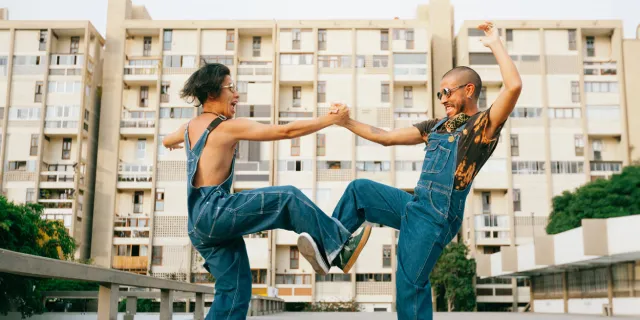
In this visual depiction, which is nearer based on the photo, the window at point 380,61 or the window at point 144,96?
the window at point 380,61

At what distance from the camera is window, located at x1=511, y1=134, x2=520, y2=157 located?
48875 mm

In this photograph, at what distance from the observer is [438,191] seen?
450 centimetres

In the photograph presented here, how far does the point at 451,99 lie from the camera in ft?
15.8

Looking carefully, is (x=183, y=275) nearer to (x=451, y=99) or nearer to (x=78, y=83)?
(x=78, y=83)

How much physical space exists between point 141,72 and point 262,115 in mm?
9091

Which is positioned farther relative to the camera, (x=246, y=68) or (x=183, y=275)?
(x=246, y=68)

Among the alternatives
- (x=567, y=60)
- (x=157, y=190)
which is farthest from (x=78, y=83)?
(x=567, y=60)

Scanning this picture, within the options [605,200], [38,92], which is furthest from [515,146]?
[38,92]

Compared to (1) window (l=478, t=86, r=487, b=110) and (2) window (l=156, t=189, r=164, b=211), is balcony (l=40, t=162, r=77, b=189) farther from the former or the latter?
(1) window (l=478, t=86, r=487, b=110)

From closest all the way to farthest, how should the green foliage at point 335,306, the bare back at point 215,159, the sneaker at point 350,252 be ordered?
the sneaker at point 350,252
the bare back at point 215,159
the green foliage at point 335,306

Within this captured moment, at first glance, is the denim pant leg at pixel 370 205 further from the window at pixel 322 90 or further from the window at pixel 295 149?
the window at pixel 322 90

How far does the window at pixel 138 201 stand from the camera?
4941cm

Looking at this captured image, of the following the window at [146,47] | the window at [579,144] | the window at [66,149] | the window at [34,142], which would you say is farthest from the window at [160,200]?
the window at [579,144]

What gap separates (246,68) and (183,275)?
48.1 ft
